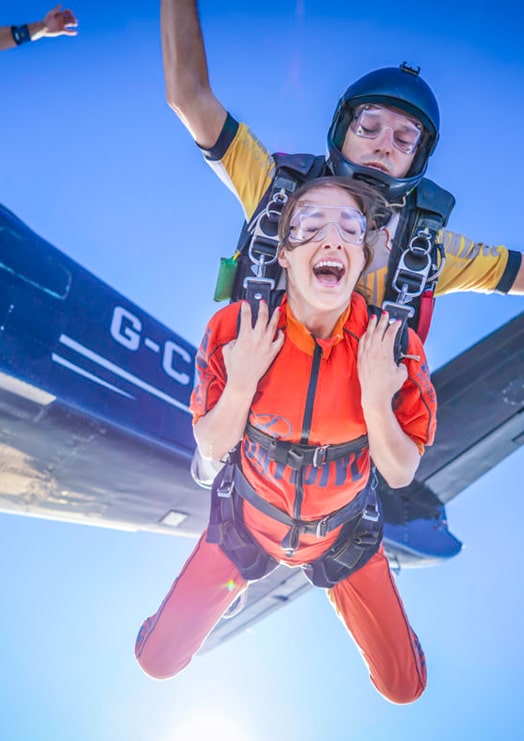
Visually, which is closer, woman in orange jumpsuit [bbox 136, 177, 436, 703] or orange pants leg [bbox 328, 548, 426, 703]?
woman in orange jumpsuit [bbox 136, 177, 436, 703]

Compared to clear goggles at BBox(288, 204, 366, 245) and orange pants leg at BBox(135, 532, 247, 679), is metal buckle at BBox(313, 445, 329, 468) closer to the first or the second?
clear goggles at BBox(288, 204, 366, 245)

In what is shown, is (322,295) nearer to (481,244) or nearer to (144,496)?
(481,244)

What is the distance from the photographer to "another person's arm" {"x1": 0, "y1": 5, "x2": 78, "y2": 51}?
3.18 meters

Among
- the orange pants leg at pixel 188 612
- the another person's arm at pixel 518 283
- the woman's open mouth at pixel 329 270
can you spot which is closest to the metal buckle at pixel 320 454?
the woman's open mouth at pixel 329 270

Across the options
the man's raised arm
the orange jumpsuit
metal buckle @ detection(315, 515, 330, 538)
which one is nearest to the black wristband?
the man's raised arm

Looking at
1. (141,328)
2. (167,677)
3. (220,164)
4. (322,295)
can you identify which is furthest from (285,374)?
(141,328)

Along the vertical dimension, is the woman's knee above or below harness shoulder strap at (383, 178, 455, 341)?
below

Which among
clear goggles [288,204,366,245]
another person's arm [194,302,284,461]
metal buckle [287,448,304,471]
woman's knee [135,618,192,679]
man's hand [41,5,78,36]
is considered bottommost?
woman's knee [135,618,192,679]

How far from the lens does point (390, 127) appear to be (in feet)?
7.45

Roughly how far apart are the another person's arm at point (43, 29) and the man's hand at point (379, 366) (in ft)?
10.2

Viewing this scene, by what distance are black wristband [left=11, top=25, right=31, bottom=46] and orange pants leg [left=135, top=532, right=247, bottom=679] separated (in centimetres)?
354

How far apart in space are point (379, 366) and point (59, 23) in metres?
3.31

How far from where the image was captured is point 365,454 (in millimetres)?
2279

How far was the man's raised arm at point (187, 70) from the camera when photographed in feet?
6.34
